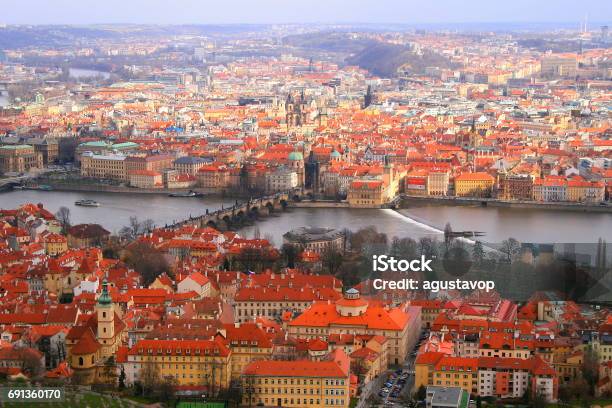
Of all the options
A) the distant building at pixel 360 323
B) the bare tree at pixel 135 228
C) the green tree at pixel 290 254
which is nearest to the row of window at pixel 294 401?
the distant building at pixel 360 323

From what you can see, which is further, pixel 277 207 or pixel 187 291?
pixel 277 207

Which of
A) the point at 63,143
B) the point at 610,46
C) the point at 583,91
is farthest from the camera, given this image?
the point at 610,46

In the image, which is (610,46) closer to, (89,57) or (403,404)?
(89,57)

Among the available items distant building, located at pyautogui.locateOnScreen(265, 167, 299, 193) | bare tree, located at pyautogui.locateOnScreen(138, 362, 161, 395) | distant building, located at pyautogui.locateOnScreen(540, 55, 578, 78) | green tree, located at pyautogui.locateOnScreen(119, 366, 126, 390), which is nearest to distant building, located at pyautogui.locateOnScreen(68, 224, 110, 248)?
green tree, located at pyautogui.locateOnScreen(119, 366, 126, 390)

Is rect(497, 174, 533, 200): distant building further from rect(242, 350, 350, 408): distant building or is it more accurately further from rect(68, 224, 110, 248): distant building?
rect(242, 350, 350, 408): distant building

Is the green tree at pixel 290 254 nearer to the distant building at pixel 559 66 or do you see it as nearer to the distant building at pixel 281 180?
the distant building at pixel 281 180

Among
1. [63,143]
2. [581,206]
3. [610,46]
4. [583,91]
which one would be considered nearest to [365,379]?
[581,206]
